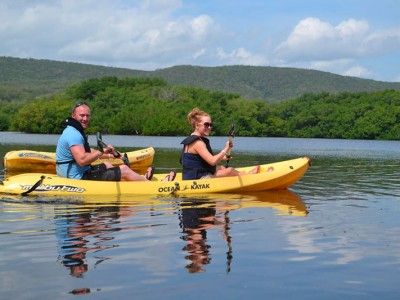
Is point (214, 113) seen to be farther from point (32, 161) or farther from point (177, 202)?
point (177, 202)

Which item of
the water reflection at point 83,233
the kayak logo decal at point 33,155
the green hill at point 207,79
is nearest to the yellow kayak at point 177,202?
the water reflection at point 83,233

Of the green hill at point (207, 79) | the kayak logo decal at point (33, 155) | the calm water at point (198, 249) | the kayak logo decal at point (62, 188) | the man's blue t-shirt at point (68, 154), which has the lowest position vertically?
the calm water at point (198, 249)

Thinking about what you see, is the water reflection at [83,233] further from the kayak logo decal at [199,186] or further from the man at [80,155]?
the kayak logo decal at [199,186]

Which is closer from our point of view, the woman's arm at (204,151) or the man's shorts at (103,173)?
the woman's arm at (204,151)

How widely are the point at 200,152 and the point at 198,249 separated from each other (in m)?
4.96

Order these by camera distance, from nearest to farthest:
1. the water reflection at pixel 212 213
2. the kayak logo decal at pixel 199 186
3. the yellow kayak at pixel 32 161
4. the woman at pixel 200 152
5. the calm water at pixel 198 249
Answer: the calm water at pixel 198 249
the water reflection at pixel 212 213
the woman at pixel 200 152
the kayak logo decal at pixel 199 186
the yellow kayak at pixel 32 161

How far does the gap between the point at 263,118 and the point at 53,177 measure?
8302 centimetres

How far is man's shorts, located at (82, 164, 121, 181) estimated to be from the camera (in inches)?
485

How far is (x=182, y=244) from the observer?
7.52 m

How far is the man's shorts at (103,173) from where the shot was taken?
12320 millimetres

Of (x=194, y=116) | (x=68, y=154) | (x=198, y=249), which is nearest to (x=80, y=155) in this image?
(x=68, y=154)

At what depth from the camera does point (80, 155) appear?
449 inches

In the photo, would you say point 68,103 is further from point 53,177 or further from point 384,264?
point 384,264

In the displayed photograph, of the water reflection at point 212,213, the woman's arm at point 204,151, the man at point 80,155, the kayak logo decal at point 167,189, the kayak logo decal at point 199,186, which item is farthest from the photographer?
the kayak logo decal at point 199,186
